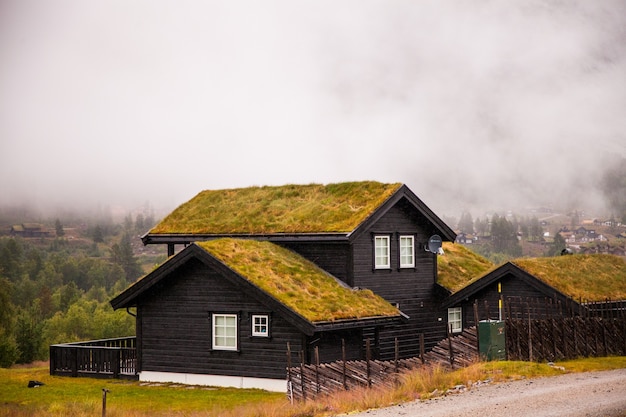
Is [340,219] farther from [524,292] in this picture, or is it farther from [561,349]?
[561,349]

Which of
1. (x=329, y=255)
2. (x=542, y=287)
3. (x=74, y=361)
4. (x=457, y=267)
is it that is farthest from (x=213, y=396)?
(x=457, y=267)

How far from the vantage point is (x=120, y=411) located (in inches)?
1115

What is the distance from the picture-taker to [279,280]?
3694cm

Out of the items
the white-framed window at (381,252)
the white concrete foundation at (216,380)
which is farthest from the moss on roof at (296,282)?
the white concrete foundation at (216,380)

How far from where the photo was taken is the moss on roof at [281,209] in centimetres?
4162

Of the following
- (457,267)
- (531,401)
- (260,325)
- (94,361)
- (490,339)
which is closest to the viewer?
(531,401)

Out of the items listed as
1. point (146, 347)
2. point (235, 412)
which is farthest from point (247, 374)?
point (235, 412)

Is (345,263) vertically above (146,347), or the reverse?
(345,263)

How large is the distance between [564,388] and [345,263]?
1527 centimetres

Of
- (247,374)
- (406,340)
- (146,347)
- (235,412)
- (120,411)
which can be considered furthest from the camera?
(406,340)

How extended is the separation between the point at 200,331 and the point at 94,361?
551cm

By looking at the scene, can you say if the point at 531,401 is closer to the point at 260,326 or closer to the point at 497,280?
the point at 260,326

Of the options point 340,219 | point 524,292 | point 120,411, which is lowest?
point 120,411

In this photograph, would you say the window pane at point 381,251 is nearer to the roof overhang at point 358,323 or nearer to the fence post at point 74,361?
the roof overhang at point 358,323
